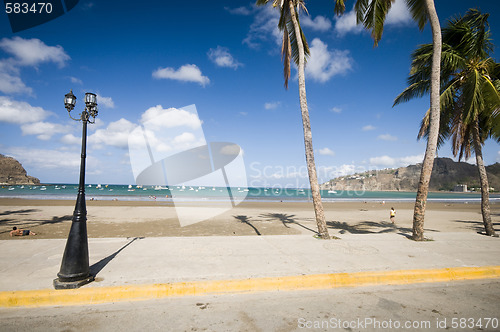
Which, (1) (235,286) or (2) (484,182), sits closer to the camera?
(1) (235,286)

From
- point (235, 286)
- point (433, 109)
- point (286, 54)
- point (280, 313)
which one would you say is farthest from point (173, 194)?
point (280, 313)

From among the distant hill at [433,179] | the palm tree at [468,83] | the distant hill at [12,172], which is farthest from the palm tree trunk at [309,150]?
the distant hill at [433,179]

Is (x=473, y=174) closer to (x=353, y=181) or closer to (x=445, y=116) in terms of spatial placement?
(x=353, y=181)

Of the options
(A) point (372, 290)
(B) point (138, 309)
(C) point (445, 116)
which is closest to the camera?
(B) point (138, 309)

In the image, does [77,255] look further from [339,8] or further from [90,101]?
[339,8]

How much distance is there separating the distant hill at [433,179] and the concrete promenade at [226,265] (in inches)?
6061

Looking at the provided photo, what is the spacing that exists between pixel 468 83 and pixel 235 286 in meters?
11.5

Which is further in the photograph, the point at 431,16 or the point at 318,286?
the point at 431,16

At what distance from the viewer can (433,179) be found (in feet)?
486

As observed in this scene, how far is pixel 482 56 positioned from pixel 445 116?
8.91ft

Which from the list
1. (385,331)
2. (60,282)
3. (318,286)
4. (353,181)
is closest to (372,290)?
(318,286)

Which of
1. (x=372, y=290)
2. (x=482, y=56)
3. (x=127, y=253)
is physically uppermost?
(x=482, y=56)

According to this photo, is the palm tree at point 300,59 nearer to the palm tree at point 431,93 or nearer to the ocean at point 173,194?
the palm tree at point 431,93

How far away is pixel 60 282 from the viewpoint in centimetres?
407
